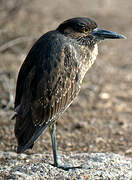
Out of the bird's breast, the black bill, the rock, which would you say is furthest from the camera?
the black bill

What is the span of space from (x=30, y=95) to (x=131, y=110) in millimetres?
3581

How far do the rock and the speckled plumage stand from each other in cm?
29

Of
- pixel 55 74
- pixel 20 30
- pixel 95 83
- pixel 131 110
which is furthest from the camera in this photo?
pixel 20 30

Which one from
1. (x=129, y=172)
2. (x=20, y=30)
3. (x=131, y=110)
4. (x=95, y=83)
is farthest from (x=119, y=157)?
(x=20, y=30)

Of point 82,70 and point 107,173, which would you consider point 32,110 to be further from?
point 107,173

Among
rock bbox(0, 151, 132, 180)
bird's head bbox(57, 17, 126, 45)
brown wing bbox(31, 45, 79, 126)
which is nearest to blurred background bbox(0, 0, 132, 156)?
rock bbox(0, 151, 132, 180)

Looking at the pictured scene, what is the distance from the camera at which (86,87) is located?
26.0 ft

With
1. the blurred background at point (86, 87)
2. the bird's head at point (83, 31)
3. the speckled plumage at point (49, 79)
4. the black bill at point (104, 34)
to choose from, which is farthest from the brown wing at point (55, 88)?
the blurred background at point (86, 87)

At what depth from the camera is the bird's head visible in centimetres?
437

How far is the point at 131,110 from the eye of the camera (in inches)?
288

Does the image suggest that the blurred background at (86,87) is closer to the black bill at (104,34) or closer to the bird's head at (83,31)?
the bird's head at (83,31)

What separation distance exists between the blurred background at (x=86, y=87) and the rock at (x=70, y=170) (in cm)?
74

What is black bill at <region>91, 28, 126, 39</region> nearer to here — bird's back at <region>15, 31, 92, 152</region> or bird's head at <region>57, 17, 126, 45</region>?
bird's head at <region>57, 17, 126, 45</region>

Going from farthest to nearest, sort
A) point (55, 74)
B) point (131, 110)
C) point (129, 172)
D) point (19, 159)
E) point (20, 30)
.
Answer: point (20, 30) < point (131, 110) < point (19, 159) < point (129, 172) < point (55, 74)
